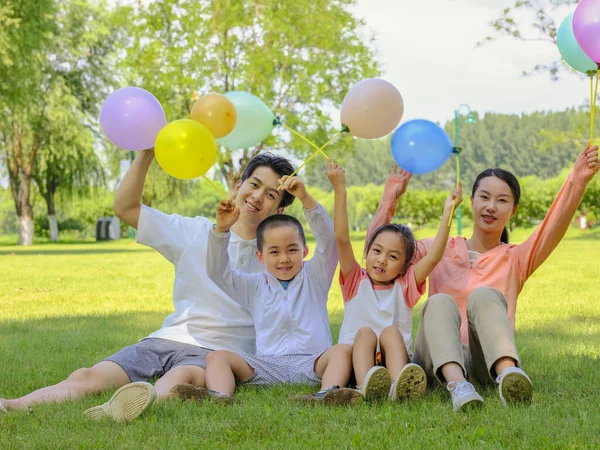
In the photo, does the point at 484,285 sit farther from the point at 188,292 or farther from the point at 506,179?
the point at 188,292

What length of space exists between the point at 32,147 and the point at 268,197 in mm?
23692

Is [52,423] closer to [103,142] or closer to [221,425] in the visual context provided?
[221,425]

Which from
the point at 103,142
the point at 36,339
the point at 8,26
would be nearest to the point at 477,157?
the point at 103,142

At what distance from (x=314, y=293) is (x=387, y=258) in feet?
1.26

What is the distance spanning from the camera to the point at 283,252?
3551mm

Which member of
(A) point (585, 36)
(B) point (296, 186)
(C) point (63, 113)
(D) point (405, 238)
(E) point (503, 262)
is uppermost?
(C) point (63, 113)

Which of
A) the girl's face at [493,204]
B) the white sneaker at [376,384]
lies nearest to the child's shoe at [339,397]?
the white sneaker at [376,384]

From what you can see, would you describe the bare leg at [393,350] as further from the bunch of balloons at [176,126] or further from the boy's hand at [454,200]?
the bunch of balloons at [176,126]

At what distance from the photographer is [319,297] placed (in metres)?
3.60

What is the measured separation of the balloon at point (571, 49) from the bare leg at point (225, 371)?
7.35 feet

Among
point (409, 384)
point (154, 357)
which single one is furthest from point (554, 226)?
point (154, 357)

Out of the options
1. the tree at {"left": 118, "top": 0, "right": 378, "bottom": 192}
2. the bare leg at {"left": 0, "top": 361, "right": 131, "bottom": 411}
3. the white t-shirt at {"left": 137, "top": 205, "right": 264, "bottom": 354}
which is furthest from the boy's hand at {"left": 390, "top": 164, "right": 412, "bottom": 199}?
the tree at {"left": 118, "top": 0, "right": 378, "bottom": 192}

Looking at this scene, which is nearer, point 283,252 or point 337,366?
point 337,366

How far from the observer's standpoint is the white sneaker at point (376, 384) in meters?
Answer: 3.02
